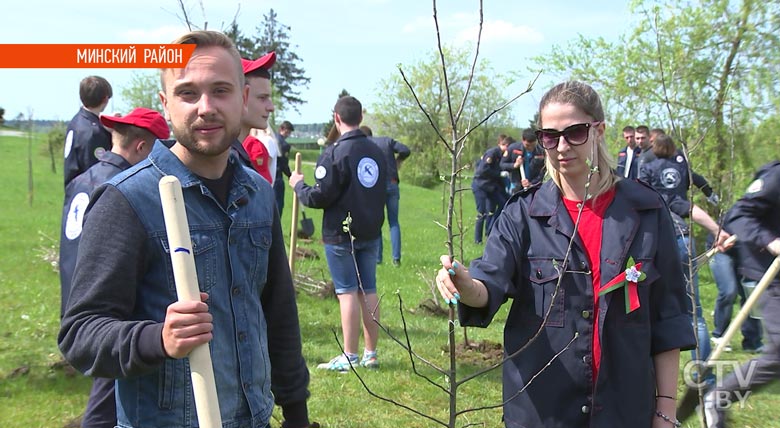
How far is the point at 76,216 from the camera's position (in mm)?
3449

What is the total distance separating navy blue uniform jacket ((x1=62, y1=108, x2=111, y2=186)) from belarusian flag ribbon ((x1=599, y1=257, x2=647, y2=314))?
539 centimetres

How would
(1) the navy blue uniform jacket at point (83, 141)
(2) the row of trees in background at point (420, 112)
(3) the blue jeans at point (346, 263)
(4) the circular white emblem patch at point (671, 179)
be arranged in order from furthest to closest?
(2) the row of trees in background at point (420, 112) → (4) the circular white emblem patch at point (671, 179) → (1) the navy blue uniform jacket at point (83, 141) → (3) the blue jeans at point (346, 263)

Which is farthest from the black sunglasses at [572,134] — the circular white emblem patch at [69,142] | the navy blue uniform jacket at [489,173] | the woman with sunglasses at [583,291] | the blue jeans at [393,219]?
the navy blue uniform jacket at [489,173]

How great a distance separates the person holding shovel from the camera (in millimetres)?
3885

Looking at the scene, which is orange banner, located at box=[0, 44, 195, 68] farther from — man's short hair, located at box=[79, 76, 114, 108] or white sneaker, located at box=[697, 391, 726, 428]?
white sneaker, located at box=[697, 391, 726, 428]

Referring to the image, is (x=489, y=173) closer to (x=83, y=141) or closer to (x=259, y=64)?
(x=83, y=141)

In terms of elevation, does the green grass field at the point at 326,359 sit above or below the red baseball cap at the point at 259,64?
below

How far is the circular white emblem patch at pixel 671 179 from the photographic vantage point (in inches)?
312

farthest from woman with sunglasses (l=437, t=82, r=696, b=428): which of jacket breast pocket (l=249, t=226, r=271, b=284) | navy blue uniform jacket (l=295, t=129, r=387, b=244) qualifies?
navy blue uniform jacket (l=295, t=129, r=387, b=244)

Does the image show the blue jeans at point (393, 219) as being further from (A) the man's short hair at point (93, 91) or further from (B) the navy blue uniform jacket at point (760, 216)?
(B) the navy blue uniform jacket at point (760, 216)

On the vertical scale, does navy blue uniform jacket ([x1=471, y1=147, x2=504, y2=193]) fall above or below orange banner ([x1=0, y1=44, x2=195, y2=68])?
below

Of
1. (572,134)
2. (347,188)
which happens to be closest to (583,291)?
(572,134)

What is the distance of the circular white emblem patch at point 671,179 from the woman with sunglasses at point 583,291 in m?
5.77

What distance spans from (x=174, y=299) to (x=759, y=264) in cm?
366
